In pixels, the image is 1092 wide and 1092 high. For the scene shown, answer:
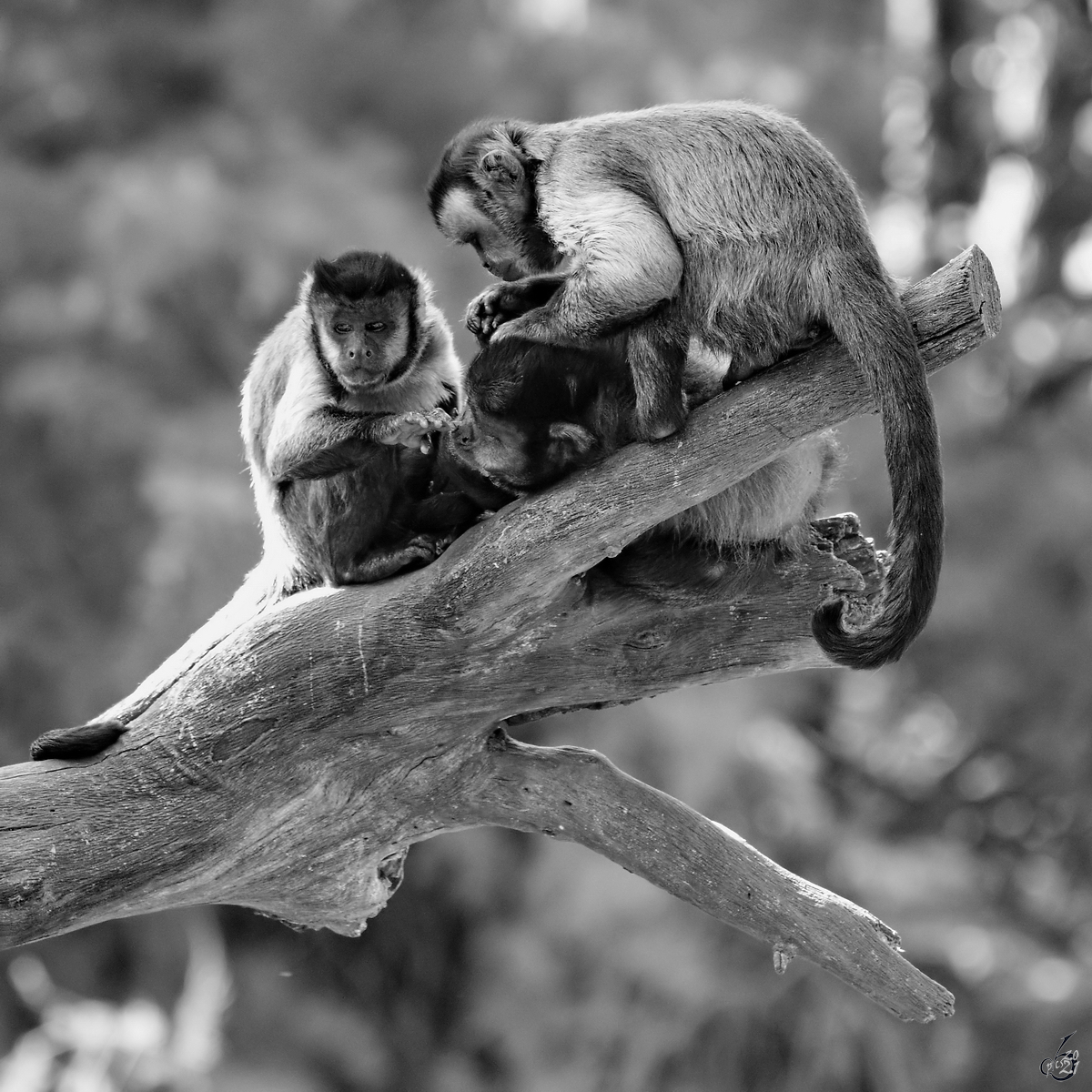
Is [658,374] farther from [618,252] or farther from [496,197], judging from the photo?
[496,197]

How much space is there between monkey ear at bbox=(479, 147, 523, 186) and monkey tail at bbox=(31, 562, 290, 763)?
1.67 meters

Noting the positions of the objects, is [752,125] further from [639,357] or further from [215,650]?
[215,650]

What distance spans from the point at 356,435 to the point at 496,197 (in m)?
0.88

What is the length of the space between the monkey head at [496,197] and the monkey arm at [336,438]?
0.55m

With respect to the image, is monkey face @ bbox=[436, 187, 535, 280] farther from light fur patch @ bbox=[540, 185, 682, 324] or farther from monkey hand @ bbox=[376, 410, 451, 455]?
monkey hand @ bbox=[376, 410, 451, 455]

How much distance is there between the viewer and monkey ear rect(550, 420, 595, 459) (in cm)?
448

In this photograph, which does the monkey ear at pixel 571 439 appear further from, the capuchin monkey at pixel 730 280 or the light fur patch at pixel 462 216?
the light fur patch at pixel 462 216

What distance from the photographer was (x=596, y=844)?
510 centimetres

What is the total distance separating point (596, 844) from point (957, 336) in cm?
212

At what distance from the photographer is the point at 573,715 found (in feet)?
40.5

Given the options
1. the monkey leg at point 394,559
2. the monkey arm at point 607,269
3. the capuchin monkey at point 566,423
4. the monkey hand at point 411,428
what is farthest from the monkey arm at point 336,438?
the monkey arm at point 607,269

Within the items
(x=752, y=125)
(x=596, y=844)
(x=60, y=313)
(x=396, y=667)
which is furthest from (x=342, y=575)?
(x=60, y=313)

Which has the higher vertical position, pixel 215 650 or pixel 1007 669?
pixel 215 650

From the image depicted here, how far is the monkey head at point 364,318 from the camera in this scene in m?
4.98
